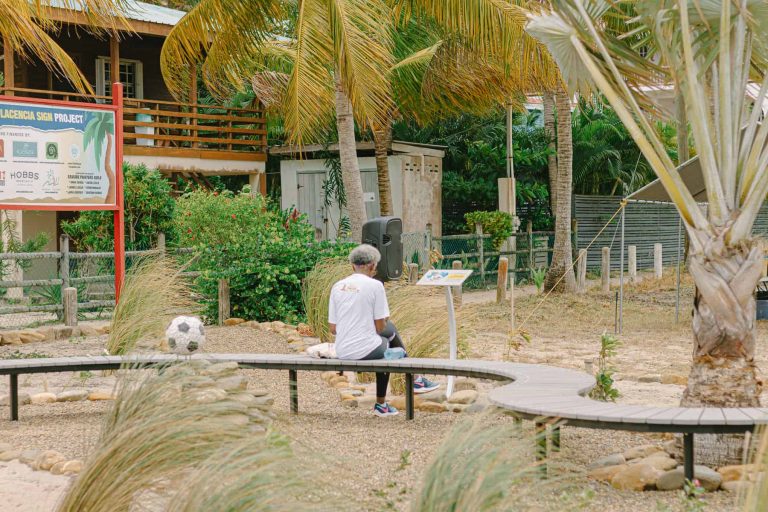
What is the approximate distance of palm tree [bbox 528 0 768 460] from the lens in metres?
6.16

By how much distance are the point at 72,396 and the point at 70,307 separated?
494 centimetres

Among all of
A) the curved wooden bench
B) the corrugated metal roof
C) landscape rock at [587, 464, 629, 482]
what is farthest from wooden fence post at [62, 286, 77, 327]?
landscape rock at [587, 464, 629, 482]

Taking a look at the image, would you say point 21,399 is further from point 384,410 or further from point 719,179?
point 719,179

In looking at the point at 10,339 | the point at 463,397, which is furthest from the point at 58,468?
the point at 10,339

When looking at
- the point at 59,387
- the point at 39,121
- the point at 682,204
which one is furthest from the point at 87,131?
the point at 682,204

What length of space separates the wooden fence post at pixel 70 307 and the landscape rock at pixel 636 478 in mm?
9387

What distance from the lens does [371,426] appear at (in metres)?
7.69

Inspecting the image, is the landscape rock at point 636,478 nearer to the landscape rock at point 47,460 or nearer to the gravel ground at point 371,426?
the gravel ground at point 371,426

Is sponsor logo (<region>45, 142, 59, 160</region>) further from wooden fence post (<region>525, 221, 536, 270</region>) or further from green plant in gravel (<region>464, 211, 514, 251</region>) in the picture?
wooden fence post (<region>525, 221, 536, 270</region>)

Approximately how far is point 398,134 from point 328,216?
319 cm

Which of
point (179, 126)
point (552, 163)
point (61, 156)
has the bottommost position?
point (61, 156)

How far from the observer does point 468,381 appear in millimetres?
9672

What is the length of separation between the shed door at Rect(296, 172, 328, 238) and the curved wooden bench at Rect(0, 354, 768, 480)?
15262 mm

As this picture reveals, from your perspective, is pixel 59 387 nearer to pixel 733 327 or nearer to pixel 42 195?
pixel 42 195
